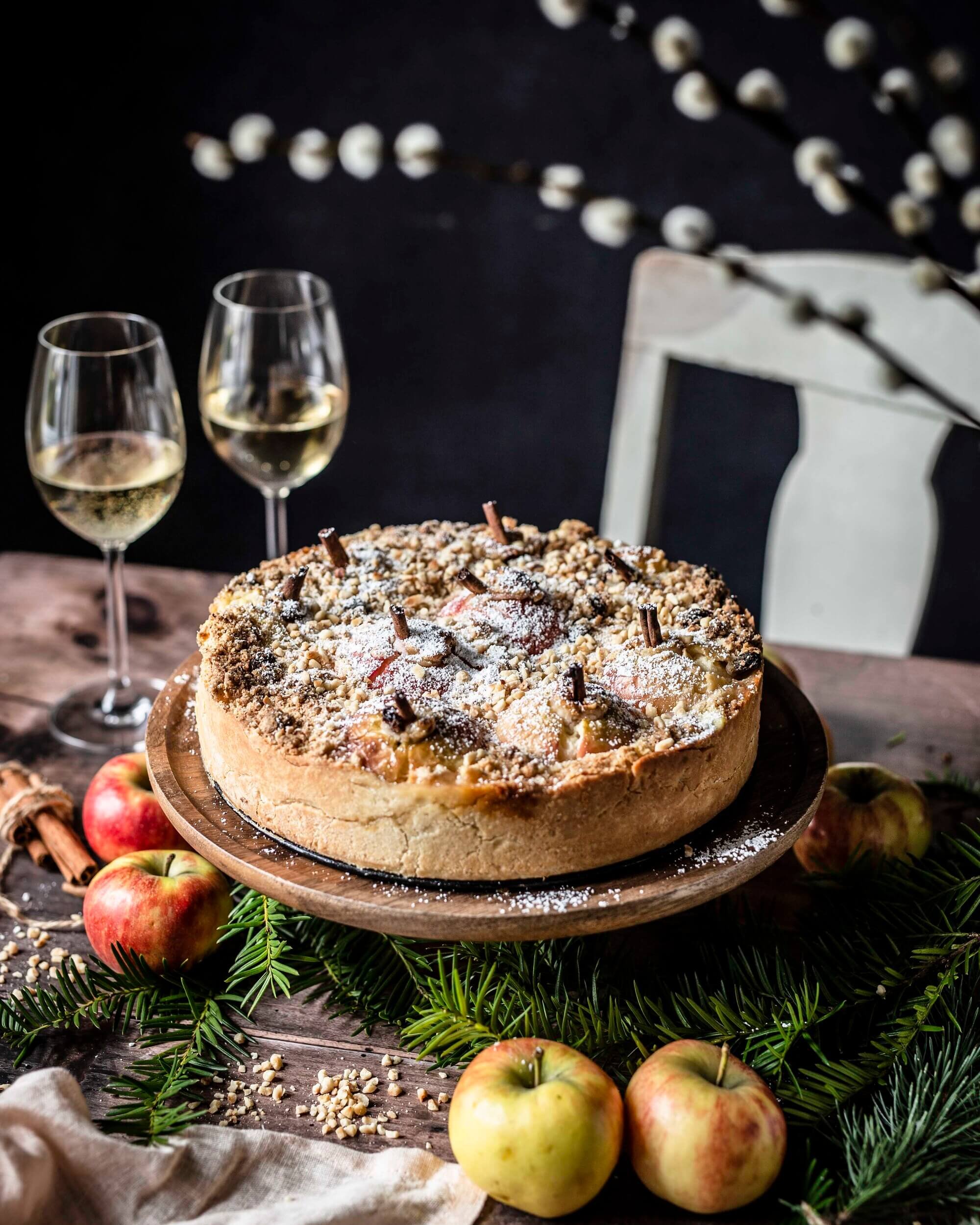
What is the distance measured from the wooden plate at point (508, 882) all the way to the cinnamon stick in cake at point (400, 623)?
9.5 inches

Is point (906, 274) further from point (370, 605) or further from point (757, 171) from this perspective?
point (370, 605)

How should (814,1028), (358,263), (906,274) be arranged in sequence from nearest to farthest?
1. (814,1028)
2. (906,274)
3. (358,263)

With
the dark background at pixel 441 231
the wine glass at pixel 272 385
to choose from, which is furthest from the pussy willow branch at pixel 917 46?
the dark background at pixel 441 231

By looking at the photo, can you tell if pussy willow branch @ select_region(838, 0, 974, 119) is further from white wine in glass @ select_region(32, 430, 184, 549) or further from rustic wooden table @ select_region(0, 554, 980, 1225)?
white wine in glass @ select_region(32, 430, 184, 549)

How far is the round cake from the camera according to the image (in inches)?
45.9

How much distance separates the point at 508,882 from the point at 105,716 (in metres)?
0.85

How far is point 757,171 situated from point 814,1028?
200 cm

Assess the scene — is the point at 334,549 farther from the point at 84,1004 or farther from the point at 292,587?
the point at 84,1004

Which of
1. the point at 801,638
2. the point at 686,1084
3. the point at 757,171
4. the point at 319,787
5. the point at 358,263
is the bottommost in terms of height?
the point at 801,638

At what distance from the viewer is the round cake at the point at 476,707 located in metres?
1.17

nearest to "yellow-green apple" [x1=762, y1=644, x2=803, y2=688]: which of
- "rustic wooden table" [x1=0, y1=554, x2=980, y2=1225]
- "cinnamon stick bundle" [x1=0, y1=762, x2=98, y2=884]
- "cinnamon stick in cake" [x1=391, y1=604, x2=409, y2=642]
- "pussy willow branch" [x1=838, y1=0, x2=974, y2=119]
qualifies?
"rustic wooden table" [x1=0, y1=554, x2=980, y2=1225]

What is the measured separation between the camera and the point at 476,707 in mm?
1265

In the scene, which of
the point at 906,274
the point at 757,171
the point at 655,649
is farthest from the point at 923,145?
the point at 757,171

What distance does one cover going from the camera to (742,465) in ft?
9.91
